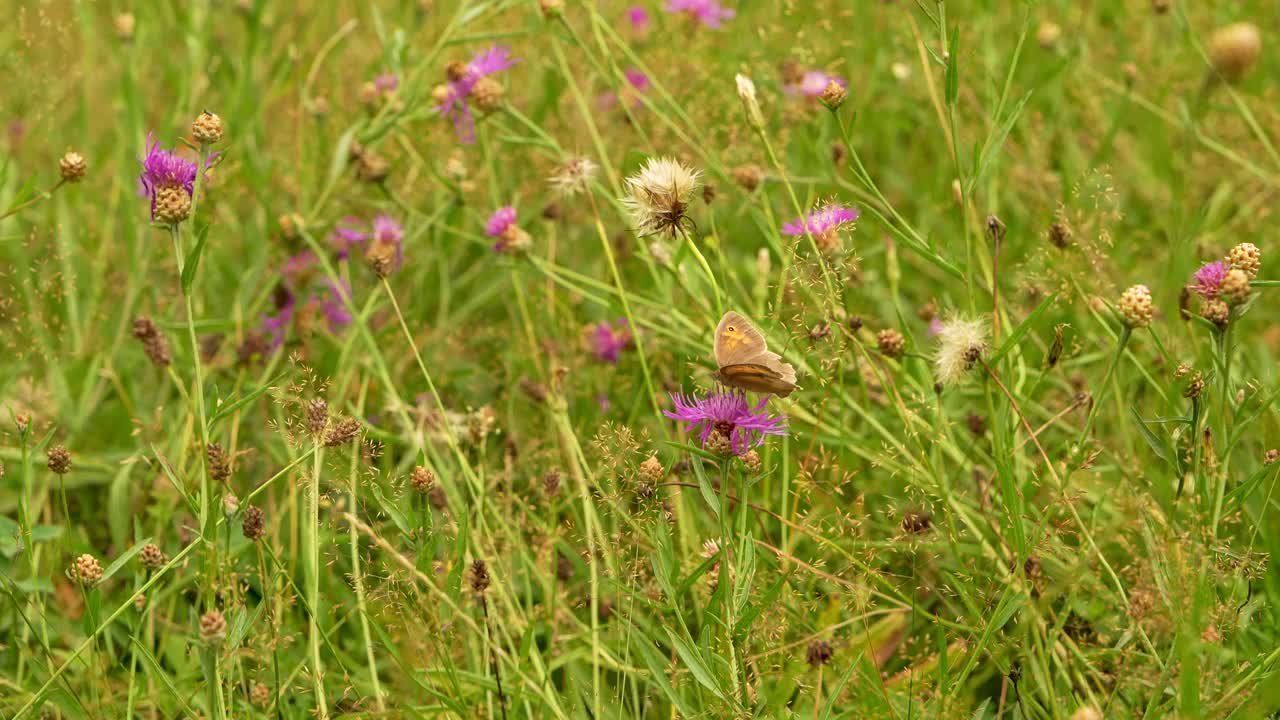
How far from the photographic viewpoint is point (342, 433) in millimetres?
1224

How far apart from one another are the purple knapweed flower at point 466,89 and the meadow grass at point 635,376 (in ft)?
0.04

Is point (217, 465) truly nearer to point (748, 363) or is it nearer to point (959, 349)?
point (748, 363)

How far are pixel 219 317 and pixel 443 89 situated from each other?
1.98 feet

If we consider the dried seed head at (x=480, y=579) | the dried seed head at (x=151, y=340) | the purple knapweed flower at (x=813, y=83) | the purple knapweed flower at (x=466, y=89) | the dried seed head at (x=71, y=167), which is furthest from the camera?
the purple knapweed flower at (x=813, y=83)

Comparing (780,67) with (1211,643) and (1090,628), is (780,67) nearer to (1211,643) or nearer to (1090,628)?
(1090,628)

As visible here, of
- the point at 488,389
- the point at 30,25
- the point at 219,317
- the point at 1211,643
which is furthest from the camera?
the point at 30,25

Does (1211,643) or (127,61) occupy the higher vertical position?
(127,61)

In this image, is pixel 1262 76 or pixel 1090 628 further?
pixel 1262 76

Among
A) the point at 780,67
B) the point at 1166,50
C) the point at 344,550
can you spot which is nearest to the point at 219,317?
the point at 344,550

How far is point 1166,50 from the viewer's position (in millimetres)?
2621

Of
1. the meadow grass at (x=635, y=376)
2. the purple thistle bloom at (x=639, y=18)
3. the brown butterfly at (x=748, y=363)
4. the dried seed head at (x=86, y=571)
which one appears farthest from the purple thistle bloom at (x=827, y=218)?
the purple thistle bloom at (x=639, y=18)

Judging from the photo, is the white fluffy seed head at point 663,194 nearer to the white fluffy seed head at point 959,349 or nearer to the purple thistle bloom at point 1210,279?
the white fluffy seed head at point 959,349

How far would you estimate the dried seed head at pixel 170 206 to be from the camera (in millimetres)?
1186

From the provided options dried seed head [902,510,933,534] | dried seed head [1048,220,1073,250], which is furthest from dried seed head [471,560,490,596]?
dried seed head [1048,220,1073,250]
